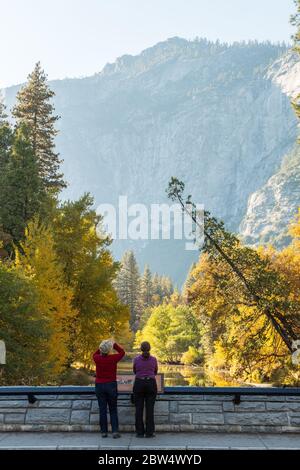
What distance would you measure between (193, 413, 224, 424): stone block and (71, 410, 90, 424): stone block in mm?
2127

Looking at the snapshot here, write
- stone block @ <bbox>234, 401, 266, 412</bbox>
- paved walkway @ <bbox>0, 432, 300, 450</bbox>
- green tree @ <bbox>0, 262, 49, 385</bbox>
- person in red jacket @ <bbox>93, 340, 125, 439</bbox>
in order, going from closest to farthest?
paved walkway @ <bbox>0, 432, 300, 450</bbox> → person in red jacket @ <bbox>93, 340, 125, 439</bbox> → stone block @ <bbox>234, 401, 266, 412</bbox> → green tree @ <bbox>0, 262, 49, 385</bbox>

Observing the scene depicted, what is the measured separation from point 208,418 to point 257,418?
37.2 inches

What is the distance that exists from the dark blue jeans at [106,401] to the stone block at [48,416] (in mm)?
919

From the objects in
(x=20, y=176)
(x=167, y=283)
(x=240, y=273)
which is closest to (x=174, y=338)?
(x=20, y=176)

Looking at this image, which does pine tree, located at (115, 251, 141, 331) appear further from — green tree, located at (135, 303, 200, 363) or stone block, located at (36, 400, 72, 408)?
stone block, located at (36, 400, 72, 408)

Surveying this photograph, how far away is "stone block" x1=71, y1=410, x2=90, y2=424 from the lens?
11.6m

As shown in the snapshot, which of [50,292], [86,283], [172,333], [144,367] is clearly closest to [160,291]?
[172,333]

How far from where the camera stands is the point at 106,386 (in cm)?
1120

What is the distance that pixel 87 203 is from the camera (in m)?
40.2

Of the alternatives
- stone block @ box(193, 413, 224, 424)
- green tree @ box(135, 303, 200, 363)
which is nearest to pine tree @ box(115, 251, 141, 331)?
green tree @ box(135, 303, 200, 363)

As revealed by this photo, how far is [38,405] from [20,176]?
3297cm

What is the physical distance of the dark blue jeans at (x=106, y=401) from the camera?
11039 mm

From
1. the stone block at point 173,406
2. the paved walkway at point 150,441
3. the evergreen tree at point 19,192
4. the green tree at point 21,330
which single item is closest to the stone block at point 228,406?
the paved walkway at point 150,441
